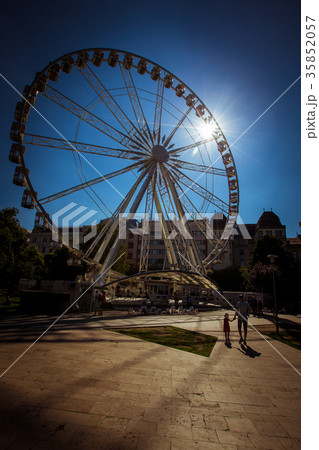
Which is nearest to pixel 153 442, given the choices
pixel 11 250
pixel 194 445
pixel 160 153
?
pixel 194 445

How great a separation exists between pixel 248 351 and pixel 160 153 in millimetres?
20016

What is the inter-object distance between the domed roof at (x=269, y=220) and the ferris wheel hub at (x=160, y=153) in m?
47.4

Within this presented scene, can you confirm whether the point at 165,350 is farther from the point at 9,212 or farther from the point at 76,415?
the point at 9,212

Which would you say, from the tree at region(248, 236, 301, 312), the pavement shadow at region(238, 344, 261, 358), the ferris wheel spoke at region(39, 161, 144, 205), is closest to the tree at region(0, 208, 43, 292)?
the ferris wheel spoke at region(39, 161, 144, 205)

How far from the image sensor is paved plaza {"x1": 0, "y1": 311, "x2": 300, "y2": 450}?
302 centimetres

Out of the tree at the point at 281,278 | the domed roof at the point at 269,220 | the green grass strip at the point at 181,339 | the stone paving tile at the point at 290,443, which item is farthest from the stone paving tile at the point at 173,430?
the domed roof at the point at 269,220

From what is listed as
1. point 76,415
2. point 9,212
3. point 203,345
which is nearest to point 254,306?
point 203,345

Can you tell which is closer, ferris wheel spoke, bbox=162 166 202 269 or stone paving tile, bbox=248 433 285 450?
stone paving tile, bbox=248 433 285 450

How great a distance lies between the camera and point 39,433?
298cm

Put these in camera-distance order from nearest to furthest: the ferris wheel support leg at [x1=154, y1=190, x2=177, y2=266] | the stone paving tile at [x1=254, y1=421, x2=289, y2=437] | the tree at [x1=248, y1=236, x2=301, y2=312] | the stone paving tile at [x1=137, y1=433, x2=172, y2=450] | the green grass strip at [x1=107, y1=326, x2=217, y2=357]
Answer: the stone paving tile at [x1=137, y1=433, x2=172, y2=450]
the stone paving tile at [x1=254, y1=421, x2=289, y2=437]
the green grass strip at [x1=107, y1=326, x2=217, y2=357]
the ferris wheel support leg at [x1=154, y1=190, x2=177, y2=266]
the tree at [x1=248, y1=236, x2=301, y2=312]

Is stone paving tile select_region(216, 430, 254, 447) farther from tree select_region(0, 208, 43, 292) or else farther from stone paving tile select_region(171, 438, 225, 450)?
tree select_region(0, 208, 43, 292)

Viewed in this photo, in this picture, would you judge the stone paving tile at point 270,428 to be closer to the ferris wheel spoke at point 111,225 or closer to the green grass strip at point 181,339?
the green grass strip at point 181,339

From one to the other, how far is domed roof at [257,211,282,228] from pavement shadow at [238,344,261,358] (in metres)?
59.1
